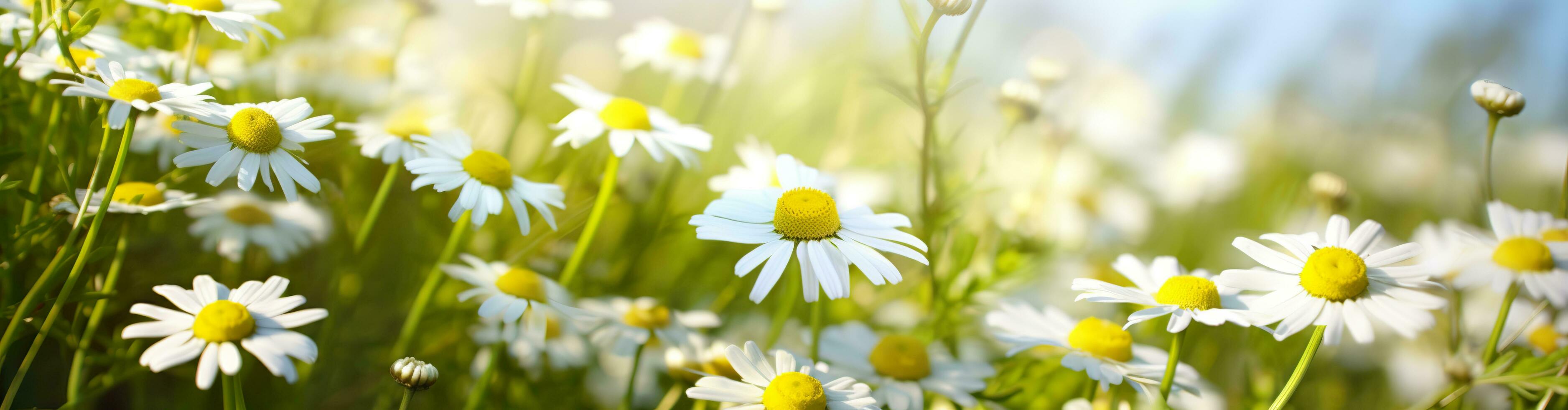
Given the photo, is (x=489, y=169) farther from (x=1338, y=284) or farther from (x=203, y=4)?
(x=1338, y=284)

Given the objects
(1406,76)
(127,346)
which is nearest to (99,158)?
(127,346)

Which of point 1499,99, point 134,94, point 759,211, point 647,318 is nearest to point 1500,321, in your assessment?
point 1499,99

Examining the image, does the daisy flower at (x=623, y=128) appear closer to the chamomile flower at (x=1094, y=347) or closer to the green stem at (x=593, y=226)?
the green stem at (x=593, y=226)

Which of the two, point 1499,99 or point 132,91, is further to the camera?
point 1499,99

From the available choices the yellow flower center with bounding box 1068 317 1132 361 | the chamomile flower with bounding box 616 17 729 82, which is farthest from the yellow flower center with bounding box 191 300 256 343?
the chamomile flower with bounding box 616 17 729 82

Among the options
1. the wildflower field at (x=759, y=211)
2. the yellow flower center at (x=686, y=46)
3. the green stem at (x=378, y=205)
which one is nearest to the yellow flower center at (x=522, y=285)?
the wildflower field at (x=759, y=211)

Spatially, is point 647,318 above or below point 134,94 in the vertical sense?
below

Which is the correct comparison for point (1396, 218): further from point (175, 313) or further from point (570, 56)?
point (175, 313)
